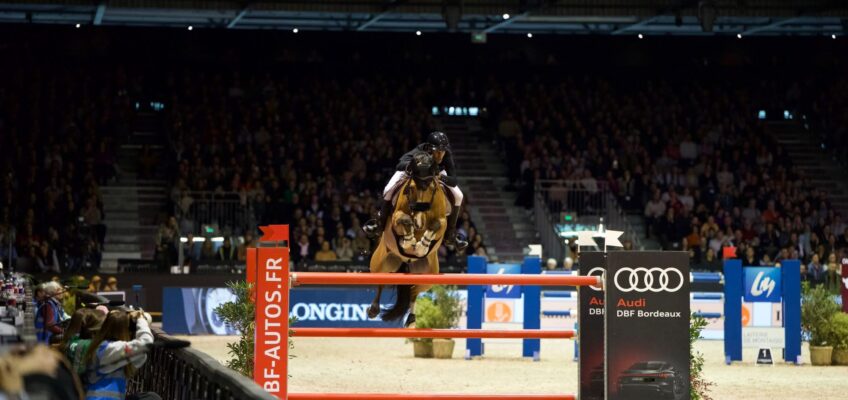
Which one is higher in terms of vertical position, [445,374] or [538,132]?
[538,132]

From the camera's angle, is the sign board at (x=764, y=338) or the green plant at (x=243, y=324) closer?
the green plant at (x=243, y=324)

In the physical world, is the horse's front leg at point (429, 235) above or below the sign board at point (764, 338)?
above

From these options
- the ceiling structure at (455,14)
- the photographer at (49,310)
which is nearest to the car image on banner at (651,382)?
the photographer at (49,310)

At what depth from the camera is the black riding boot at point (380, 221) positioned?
8.30 meters

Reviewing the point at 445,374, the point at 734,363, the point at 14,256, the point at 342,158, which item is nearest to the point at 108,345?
the point at 445,374

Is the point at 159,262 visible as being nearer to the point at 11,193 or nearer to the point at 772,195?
the point at 11,193

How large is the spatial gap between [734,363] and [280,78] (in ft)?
53.0

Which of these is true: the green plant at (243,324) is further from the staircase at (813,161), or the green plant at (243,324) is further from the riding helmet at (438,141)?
the staircase at (813,161)

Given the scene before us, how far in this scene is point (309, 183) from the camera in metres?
23.4

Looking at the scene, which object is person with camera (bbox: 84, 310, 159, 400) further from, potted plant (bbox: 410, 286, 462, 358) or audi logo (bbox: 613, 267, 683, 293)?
potted plant (bbox: 410, 286, 462, 358)

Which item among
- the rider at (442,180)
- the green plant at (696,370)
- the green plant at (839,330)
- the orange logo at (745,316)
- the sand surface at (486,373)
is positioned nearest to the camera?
the green plant at (696,370)

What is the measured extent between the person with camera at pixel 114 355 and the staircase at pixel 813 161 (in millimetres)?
24074

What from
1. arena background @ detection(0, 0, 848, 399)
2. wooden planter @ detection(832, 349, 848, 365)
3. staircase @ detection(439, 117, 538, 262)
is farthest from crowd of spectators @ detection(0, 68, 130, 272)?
wooden planter @ detection(832, 349, 848, 365)

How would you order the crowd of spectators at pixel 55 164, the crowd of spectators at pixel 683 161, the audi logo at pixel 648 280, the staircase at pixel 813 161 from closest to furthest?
the audi logo at pixel 648 280 < the crowd of spectators at pixel 55 164 < the crowd of spectators at pixel 683 161 < the staircase at pixel 813 161
